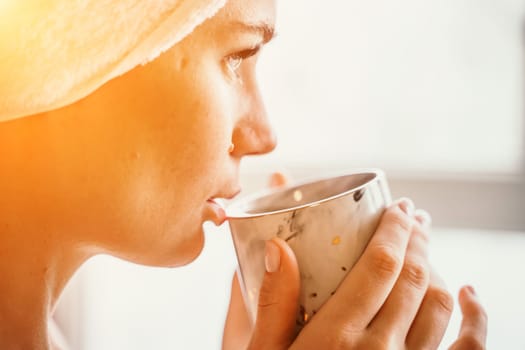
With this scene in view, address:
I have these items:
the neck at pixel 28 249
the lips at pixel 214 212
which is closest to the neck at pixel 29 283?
the neck at pixel 28 249

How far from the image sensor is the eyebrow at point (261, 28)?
23.1 inches

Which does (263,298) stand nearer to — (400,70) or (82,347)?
(400,70)

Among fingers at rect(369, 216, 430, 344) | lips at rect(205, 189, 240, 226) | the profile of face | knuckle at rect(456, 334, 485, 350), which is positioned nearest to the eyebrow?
the profile of face

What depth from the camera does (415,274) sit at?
62 cm

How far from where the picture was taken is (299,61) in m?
1.17

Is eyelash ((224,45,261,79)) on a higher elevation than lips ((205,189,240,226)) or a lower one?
higher

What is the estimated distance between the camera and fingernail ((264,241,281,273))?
1.90 feet

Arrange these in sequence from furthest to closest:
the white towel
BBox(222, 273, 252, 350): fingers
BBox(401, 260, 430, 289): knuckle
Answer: BBox(222, 273, 252, 350): fingers → BBox(401, 260, 430, 289): knuckle → the white towel

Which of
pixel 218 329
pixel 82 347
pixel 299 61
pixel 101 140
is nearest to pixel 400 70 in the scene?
pixel 299 61

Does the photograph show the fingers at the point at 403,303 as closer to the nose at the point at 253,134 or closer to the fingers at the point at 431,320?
the fingers at the point at 431,320

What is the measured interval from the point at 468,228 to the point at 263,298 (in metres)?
0.58

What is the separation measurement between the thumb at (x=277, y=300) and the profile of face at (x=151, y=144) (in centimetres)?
9

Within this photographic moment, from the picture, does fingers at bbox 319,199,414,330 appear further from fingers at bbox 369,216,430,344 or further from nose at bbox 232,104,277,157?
nose at bbox 232,104,277,157

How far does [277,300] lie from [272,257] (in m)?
0.05
